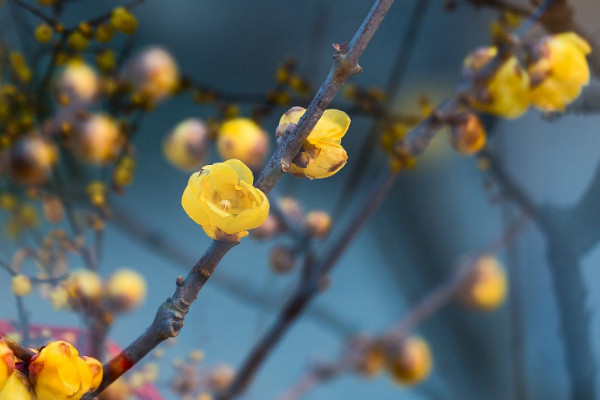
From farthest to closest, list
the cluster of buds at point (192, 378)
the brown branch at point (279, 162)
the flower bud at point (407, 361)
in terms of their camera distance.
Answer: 1. the flower bud at point (407, 361)
2. the cluster of buds at point (192, 378)
3. the brown branch at point (279, 162)

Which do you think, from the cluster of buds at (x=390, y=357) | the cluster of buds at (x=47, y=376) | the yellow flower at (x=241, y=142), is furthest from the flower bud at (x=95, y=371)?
the cluster of buds at (x=390, y=357)

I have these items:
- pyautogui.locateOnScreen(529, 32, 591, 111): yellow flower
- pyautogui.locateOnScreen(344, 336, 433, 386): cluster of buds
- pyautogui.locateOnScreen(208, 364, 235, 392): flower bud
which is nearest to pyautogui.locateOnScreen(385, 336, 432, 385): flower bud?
pyautogui.locateOnScreen(344, 336, 433, 386): cluster of buds

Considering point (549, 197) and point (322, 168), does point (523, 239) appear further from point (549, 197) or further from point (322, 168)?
point (322, 168)

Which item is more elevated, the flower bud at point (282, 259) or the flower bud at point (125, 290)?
the flower bud at point (282, 259)

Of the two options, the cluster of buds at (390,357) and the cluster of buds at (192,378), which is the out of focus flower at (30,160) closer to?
the cluster of buds at (192,378)

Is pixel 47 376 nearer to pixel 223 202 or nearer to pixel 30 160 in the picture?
pixel 223 202

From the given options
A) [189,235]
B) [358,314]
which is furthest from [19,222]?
A: [358,314]

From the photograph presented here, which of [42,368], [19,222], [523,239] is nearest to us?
[42,368]
